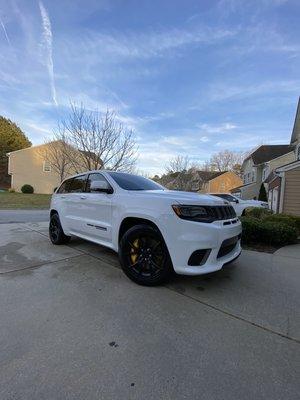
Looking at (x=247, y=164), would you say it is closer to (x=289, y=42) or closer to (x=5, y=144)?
(x=289, y=42)

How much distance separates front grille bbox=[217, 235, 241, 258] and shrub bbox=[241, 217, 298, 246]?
3.11m

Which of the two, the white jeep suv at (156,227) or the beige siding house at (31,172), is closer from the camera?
the white jeep suv at (156,227)

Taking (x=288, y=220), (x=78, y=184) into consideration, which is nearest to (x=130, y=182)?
(x=78, y=184)

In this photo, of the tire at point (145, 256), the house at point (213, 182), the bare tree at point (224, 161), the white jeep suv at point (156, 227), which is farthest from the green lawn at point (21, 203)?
the bare tree at point (224, 161)

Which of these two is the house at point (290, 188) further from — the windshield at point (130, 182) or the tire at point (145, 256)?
the tire at point (145, 256)

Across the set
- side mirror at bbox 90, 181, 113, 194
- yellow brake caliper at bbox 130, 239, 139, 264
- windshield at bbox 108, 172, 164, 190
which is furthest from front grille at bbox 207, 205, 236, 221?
side mirror at bbox 90, 181, 113, 194

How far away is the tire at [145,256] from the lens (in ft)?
12.4

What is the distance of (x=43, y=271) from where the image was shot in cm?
454

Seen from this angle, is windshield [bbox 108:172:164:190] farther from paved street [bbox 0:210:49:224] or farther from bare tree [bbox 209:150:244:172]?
bare tree [bbox 209:150:244:172]

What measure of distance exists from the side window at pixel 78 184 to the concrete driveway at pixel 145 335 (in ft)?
5.49

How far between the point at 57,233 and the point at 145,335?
4.21 metres

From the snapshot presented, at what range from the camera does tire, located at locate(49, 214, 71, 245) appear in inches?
245

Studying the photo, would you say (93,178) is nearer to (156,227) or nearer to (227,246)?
(156,227)

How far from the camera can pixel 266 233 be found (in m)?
7.02
